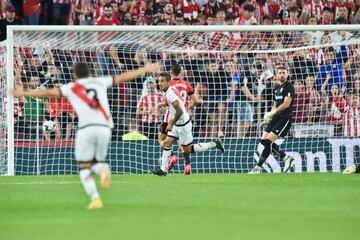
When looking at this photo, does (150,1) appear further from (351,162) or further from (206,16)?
(351,162)

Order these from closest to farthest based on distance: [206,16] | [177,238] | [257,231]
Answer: [177,238] < [257,231] < [206,16]

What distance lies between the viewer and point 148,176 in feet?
66.0

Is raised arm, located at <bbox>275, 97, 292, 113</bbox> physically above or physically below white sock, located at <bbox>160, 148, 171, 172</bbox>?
above

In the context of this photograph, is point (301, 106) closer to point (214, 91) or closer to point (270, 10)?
point (214, 91)

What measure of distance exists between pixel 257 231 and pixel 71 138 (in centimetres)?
1159

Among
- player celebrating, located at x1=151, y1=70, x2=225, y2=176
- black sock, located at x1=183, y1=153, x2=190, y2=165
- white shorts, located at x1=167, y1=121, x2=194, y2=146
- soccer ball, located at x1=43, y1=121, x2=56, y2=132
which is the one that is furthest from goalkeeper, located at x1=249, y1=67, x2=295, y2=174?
soccer ball, located at x1=43, y1=121, x2=56, y2=132

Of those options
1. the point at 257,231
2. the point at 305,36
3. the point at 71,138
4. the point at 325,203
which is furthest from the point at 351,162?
the point at 257,231

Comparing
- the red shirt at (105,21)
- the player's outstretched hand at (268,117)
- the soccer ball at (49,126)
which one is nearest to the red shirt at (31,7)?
the red shirt at (105,21)

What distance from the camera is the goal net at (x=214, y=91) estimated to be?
72.0ft

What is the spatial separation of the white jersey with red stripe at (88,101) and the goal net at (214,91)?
872 cm

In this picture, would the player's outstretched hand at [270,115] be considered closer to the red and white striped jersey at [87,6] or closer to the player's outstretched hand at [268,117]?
the player's outstretched hand at [268,117]

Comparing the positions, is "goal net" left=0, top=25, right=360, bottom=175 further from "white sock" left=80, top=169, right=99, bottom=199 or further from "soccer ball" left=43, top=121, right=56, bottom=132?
"white sock" left=80, top=169, right=99, bottom=199

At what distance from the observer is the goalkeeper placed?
21391 mm

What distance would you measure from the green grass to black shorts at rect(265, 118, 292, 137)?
296 cm
